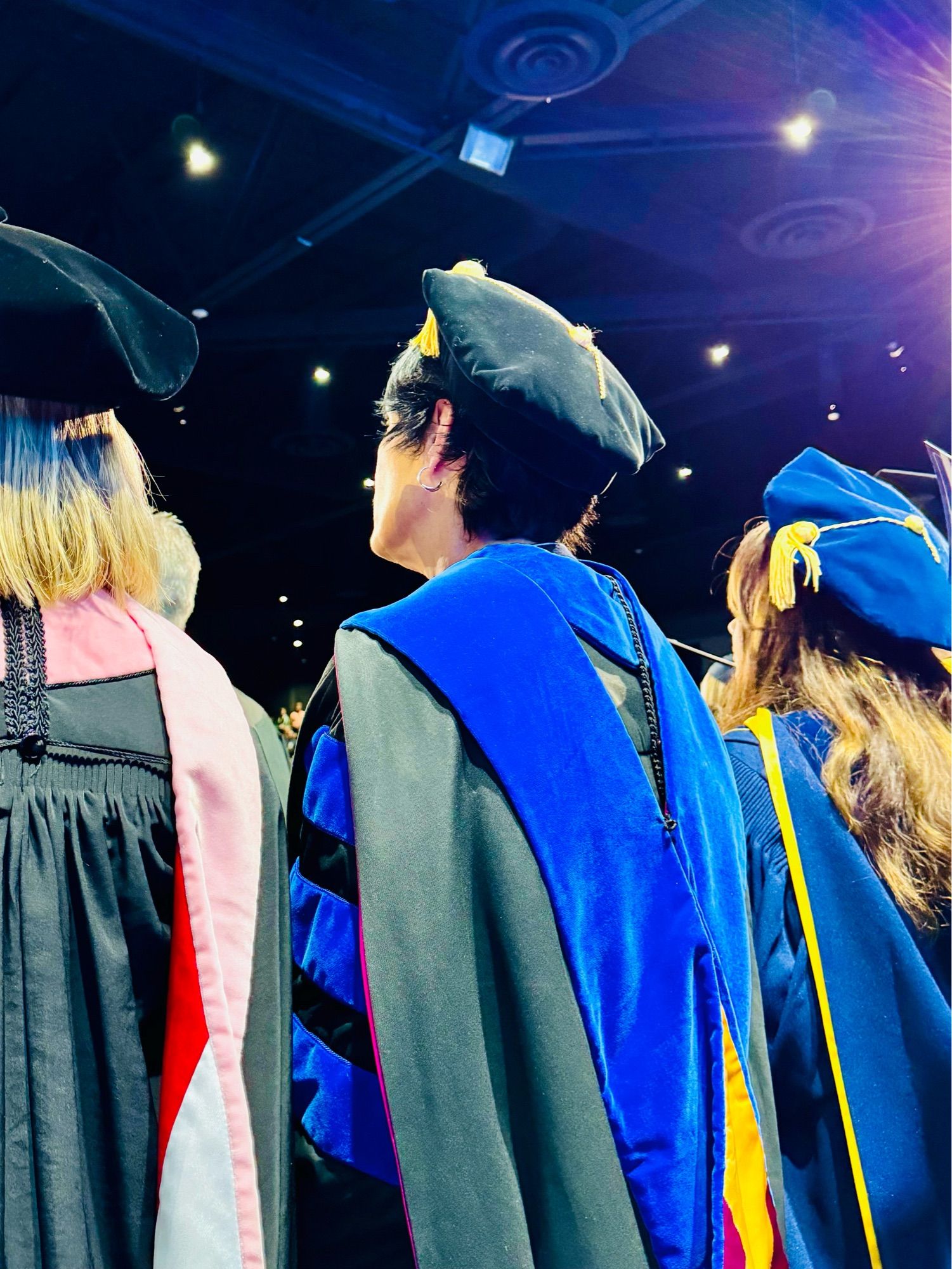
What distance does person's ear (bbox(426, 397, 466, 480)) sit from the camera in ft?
4.63

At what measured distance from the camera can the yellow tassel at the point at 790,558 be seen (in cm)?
171

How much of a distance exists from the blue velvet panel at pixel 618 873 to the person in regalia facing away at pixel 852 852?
28 cm

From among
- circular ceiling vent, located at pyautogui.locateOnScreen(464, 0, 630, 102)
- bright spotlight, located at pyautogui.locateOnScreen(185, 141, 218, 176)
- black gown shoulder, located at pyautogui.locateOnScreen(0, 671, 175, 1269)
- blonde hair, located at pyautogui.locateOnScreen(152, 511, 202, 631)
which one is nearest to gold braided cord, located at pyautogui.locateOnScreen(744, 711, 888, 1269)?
black gown shoulder, located at pyautogui.locateOnScreen(0, 671, 175, 1269)

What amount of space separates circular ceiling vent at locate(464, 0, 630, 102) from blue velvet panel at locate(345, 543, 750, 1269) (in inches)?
124

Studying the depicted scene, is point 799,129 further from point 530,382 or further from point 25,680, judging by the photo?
point 25,680

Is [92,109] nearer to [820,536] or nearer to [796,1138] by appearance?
[820,536]

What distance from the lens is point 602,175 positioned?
520 centimetres

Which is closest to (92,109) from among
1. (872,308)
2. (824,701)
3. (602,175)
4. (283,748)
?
(602,175)

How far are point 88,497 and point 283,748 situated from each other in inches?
68.8

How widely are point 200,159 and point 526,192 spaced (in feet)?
5.35

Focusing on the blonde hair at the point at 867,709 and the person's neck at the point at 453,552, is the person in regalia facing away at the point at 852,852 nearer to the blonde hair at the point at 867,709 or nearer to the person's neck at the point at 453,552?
the blonde hair at the point at 867,709

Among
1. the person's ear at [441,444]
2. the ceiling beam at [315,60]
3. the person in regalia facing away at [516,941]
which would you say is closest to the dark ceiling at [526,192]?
the ceiling beam at [315,60]

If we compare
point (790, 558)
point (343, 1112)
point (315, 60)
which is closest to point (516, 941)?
point (343, 1112)

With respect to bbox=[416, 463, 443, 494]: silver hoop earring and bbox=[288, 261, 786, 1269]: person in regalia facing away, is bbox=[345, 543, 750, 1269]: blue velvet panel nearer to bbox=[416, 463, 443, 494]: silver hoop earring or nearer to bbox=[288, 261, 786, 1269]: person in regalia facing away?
bbox=[288, 261, 786, 1269]: person in regalia facing away
